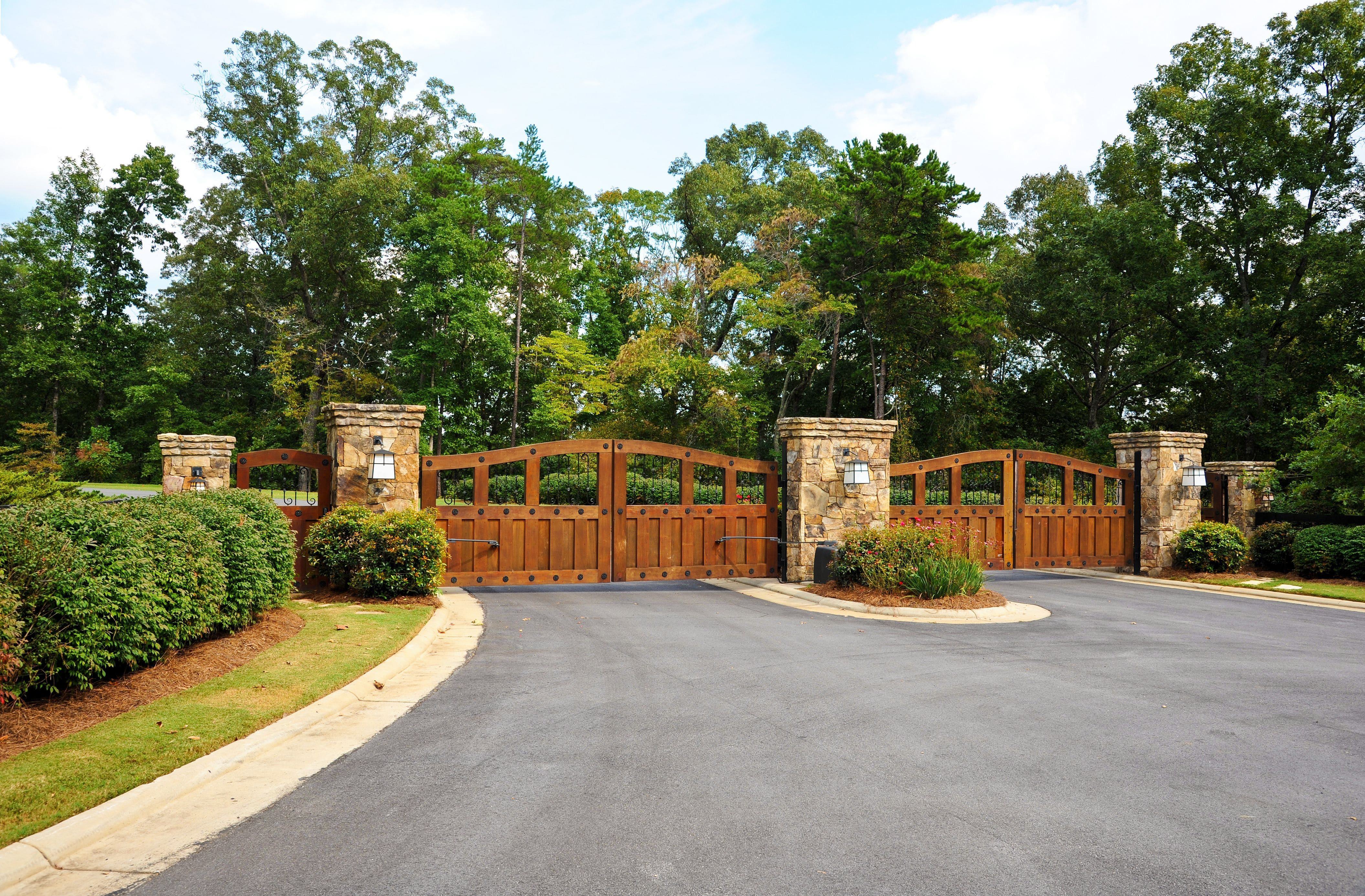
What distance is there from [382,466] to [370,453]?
14.4 inches

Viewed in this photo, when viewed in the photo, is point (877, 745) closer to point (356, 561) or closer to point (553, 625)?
point (553, 625)

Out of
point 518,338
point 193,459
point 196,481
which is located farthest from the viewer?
point 518,338

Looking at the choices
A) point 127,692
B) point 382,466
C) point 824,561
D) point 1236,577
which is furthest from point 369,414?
point 1236,577

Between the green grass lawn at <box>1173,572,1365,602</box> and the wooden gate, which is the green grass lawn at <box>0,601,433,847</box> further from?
the green grass lawn at <box>1173,572,1365,602</box>

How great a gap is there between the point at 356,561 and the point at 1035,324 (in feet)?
96.3

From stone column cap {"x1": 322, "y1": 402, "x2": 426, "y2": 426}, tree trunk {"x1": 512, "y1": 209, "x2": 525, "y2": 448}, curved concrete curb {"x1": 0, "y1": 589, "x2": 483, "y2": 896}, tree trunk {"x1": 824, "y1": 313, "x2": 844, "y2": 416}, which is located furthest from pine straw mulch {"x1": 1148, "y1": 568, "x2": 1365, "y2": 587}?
tree trunk {"x1": 512, "y1": 209, "x2": 525, "y2": 448}

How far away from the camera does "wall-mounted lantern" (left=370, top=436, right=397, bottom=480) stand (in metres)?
11.2

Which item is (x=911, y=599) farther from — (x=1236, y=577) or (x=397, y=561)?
(x=1236, y=577)

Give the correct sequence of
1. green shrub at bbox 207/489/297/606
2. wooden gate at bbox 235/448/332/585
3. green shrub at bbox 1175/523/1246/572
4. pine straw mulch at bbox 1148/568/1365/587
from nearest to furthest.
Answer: green shrub at bbox 207/489/297/606, wooden gate at bbox 235/448/332/585, pine straw mulch at bbox 1148/568/1365/587, green shrub at bbox 1175/523/1246/572

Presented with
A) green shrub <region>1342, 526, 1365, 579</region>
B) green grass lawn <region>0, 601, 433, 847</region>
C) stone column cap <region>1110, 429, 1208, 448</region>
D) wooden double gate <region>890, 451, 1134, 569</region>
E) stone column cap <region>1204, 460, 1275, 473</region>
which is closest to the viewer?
green grass lawn <region>0, 601, 433, 847</region>

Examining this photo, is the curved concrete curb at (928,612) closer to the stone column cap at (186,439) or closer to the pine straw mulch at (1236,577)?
the pine straw mulch at (1236,577)

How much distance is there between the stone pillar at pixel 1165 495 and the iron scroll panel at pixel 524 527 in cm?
1115

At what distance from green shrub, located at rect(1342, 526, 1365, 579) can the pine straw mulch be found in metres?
0.14

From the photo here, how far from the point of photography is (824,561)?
40.5 ft
